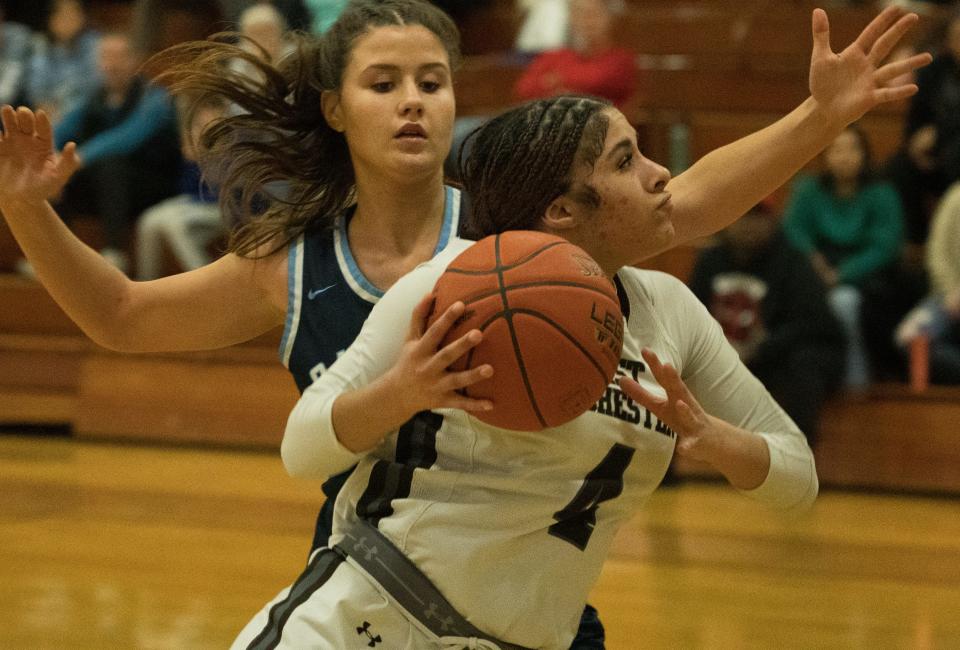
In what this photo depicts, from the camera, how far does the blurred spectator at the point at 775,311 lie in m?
6.66

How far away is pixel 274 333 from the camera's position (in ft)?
26.7

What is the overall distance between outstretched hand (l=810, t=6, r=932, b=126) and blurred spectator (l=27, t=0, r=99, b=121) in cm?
708

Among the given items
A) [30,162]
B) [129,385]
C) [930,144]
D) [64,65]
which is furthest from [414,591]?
[64,65]

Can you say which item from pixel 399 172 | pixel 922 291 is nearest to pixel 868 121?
pixel 922 291

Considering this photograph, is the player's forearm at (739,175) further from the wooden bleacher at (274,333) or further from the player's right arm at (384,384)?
the wooden bleacher at (274,333)

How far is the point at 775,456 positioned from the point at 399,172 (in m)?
0.94

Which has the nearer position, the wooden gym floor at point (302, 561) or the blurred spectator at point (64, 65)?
the wooden gym floor at point (302, 561)

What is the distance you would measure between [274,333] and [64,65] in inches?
102

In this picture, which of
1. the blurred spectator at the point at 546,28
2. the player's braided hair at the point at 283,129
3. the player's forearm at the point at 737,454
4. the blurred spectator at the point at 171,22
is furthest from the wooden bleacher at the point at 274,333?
the player's forearm at the point at 737,454

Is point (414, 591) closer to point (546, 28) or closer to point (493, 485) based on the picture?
point (493, 485)

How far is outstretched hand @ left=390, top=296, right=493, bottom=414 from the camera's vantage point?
212cm

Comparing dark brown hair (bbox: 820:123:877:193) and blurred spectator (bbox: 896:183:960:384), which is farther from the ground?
dark brown hair (bbox: 820:123:877:193)

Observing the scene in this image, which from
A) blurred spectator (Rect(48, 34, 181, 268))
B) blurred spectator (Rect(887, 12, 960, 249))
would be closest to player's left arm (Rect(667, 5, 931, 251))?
blurred spectator (Rect(887, 12, 960, 249))

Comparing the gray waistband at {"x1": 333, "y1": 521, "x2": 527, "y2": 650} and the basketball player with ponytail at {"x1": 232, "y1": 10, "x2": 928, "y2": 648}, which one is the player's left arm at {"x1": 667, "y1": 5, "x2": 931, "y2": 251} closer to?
the basketball player with ponytail at {"x1": 232, "y1": 10, "x2": 928, "y2": 648}
